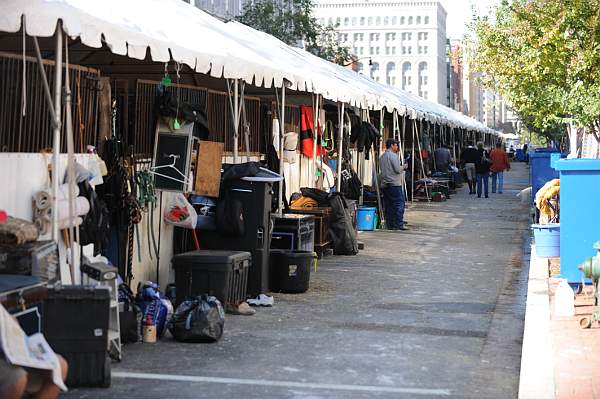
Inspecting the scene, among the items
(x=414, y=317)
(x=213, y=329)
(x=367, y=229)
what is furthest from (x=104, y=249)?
(x=367, y=229)

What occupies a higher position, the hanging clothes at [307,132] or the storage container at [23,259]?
the hanging clothes at [307,132]

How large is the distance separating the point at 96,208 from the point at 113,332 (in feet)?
4.77

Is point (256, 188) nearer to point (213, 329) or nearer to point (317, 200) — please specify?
point (213, 329)

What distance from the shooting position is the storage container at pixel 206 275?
11023mm

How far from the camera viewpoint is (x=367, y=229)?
73.3 ft

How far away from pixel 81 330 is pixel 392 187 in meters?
14.8

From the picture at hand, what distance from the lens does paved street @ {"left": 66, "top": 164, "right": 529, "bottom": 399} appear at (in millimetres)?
8000

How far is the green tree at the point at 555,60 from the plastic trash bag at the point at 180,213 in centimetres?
1204

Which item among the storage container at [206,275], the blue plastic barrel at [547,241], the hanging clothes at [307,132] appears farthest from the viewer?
the hanging clothes at [307,132]

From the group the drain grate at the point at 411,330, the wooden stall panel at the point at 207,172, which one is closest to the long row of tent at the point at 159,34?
the wooden stall panel at the point at 207,172

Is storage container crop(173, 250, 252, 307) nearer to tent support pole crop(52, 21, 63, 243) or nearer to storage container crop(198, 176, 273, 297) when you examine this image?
storage container crop(198, 176, 273, 297)

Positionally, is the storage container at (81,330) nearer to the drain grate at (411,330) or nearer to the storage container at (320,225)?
the drain grate at (411,330)

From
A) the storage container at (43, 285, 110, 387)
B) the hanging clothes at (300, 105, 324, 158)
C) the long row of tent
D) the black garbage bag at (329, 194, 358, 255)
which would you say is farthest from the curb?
the hanging clothes at (300, 105, 324, 158)

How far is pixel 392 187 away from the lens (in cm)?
2212
